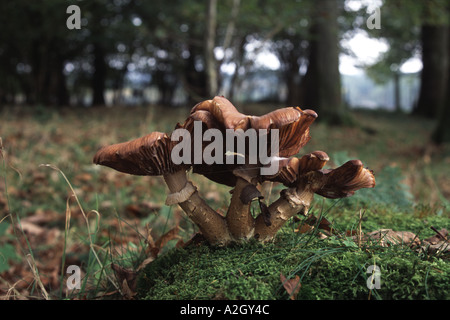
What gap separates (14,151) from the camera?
655 cm

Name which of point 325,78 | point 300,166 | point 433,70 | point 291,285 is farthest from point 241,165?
point 433,70

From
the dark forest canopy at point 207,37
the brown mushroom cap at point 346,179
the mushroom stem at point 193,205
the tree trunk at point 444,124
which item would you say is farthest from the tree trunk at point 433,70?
the mushroom stem at point 193,205

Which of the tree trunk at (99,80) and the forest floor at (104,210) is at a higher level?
the tree trunk at (99,80)

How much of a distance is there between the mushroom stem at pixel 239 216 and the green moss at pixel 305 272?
0.06 metres

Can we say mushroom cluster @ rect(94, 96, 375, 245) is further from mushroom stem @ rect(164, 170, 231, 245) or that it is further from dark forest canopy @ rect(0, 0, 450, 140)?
dark forest canopy @ rect(0, 0, 450, 140)

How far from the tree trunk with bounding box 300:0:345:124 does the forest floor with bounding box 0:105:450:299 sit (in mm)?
3085

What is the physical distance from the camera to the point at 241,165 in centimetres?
164

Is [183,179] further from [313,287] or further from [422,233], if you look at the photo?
[422,233]

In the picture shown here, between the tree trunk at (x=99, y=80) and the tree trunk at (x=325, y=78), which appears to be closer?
the tree trunk at (x=325, y=78)

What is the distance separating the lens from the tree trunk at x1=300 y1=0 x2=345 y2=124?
46.5 feet

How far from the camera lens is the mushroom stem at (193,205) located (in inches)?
67.4

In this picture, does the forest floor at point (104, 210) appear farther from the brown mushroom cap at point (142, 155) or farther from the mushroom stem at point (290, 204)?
the brown mushroom cap at point (142, 155)
